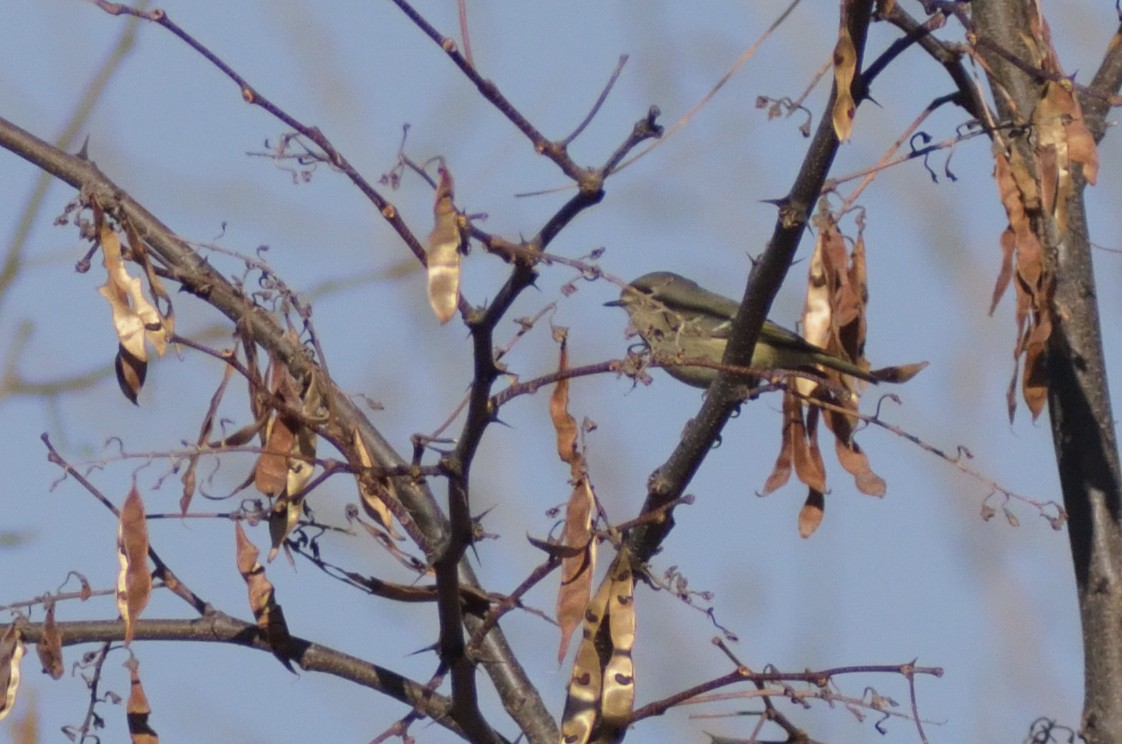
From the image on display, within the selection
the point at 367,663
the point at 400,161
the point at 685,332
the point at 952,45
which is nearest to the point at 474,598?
the point at 367,663

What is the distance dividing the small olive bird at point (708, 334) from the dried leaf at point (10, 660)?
58.7 inches

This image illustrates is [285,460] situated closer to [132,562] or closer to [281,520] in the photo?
[281,520]

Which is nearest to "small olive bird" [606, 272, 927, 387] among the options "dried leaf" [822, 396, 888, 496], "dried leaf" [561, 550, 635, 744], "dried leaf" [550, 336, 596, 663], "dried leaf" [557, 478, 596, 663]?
"dried leaf" [822, 396, 888, 496]

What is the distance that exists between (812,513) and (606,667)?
0.89m

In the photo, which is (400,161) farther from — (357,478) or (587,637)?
(587,637)

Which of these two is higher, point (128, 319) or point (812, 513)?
point (128, 319)

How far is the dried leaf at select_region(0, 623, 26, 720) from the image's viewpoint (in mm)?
3129

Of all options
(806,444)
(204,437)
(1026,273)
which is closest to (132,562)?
(204,437)

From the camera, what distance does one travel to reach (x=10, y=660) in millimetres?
3143

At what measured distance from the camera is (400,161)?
2723 mm

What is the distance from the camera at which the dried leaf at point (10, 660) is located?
10.3 feet

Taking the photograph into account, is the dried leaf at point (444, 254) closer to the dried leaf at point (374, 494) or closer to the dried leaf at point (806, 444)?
the dried leaf at point (374, 494)

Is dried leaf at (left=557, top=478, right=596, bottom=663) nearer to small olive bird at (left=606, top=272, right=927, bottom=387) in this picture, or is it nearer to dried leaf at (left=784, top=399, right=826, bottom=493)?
small olive bird at (left=606, top=272, right=927, bottom=387)

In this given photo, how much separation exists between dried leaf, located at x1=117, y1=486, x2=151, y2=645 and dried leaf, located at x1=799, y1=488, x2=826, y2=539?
63.7 inches
